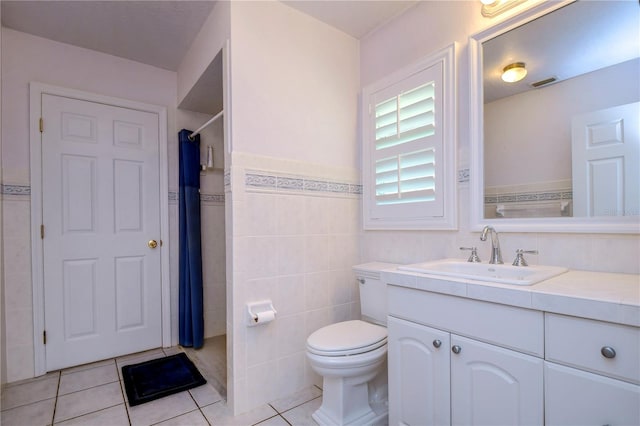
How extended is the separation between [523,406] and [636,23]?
4.98 feet

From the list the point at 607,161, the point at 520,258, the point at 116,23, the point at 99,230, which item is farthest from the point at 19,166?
the point at 607,161

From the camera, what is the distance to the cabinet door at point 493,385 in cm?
99

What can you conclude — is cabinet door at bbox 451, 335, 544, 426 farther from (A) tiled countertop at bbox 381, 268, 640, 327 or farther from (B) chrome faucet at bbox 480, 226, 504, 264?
(B) chrome faucet at bbox 480, 226, 504, 264

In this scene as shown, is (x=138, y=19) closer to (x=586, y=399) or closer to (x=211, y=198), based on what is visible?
(x=211, y=198)

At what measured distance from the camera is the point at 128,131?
256 centimetres

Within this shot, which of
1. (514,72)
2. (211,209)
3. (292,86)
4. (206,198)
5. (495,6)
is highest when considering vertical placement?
(495,6)

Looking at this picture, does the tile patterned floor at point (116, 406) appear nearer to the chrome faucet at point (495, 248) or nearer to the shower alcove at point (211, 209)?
the shower alcove at point (211, 209)

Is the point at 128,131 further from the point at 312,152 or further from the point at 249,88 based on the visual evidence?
the point at 312,152

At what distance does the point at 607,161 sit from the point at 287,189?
5.07 ft

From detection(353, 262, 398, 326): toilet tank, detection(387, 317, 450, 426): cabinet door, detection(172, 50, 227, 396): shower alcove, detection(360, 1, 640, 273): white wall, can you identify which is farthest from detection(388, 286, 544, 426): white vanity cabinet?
detection(172, 50, 227, 396): shower alcove

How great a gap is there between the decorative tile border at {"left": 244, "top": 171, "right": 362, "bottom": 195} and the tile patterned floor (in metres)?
1.28

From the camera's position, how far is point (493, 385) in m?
1.08

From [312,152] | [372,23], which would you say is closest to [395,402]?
[312,152]

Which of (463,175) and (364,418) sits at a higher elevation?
(463,175)
